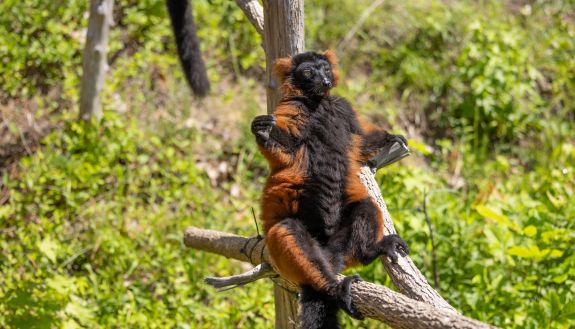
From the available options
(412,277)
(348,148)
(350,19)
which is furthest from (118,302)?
(350,19)

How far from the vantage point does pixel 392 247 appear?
3852 mm

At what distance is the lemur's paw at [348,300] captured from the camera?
3475 mm

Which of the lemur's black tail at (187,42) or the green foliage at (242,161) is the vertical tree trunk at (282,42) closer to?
the green foliage at (242,161)

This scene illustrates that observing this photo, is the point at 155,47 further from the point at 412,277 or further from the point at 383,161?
the point at 412,277

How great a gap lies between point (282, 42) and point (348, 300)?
180 cm

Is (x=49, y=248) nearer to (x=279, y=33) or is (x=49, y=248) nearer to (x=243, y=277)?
(x=243, y=277)

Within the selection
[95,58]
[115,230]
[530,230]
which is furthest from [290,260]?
[95,58]

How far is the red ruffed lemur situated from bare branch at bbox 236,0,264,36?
1.80 feet

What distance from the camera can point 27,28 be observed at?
7801 millimetres

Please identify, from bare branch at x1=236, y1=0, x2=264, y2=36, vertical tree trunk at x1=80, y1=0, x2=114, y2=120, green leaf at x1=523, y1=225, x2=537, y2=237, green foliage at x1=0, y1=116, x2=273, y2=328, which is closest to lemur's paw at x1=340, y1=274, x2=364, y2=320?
green leaf at x1=523, y1=225, x2=537, y2=237

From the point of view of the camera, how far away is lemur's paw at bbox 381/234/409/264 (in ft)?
12.5

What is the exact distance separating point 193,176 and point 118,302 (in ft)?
5.75

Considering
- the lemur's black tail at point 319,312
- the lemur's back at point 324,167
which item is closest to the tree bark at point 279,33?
the lemur's back at point 324,167

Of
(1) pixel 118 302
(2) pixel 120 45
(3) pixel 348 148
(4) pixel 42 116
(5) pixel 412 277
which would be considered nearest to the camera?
(5) pixel 412 277
